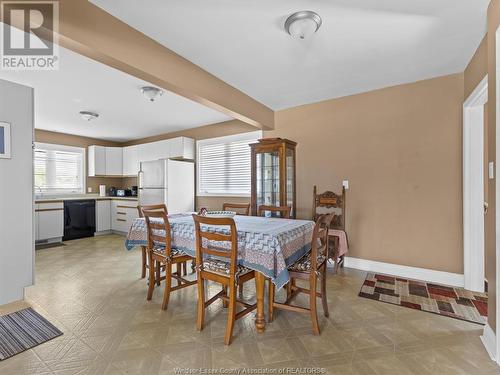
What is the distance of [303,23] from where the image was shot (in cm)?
199

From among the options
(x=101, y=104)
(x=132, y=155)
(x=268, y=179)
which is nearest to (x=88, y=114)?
(x=101, y=104)

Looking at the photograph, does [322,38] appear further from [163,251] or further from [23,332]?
[23,332]

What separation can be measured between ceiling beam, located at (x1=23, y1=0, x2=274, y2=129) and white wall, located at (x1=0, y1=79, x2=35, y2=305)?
1.17 metres

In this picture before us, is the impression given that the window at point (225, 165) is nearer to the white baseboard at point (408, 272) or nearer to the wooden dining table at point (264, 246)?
the white baseboard at point (408, 272)

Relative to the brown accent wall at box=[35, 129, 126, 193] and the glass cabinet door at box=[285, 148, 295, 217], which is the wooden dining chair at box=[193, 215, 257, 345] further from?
the brown accent wall at box=[35, 129, 126, 193]

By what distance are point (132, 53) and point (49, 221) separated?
4409mm

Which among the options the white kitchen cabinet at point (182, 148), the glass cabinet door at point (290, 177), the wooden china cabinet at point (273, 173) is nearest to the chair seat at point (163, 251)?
the wooden china cabinet at point (273, 173)

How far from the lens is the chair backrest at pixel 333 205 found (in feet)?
11.5

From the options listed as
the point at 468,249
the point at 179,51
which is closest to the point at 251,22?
the point at 179,51

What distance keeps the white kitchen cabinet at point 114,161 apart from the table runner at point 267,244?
14.9 ft

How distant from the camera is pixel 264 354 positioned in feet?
5.70

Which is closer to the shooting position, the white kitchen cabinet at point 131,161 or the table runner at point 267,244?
the table runner at point 267,244

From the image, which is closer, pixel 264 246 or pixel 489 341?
pixel 489 341

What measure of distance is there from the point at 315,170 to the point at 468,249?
2008 millimetres
